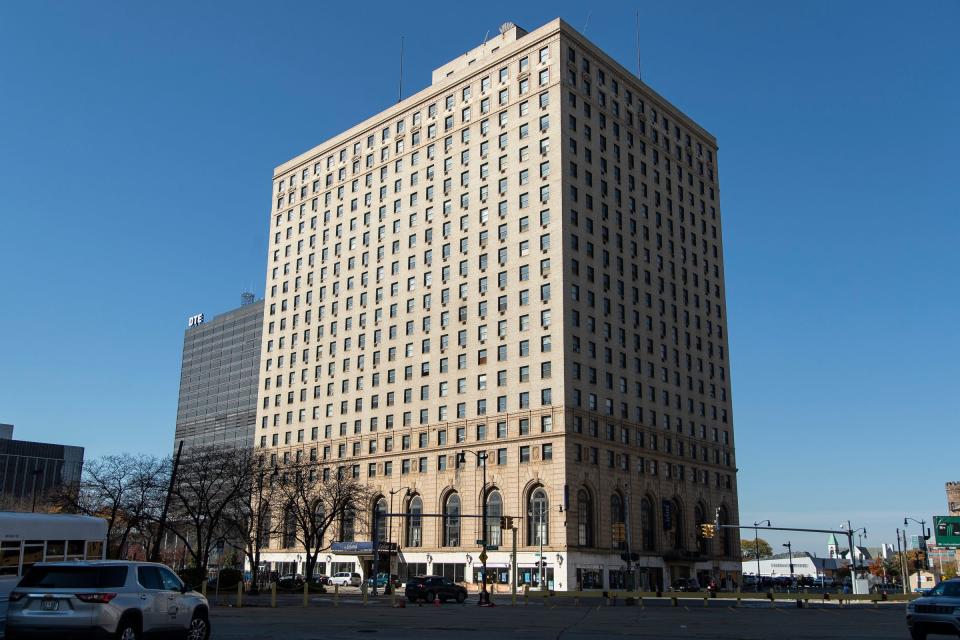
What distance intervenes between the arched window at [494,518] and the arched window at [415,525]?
10.2 meters

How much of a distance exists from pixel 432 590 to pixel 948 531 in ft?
140

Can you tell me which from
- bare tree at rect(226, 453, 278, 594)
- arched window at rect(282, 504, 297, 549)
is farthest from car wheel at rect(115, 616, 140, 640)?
arched window at rect(282, 504, 297, 549)

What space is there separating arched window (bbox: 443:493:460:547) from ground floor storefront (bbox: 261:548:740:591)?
143 cm

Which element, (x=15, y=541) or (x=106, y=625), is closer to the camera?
(x=106, y=625)

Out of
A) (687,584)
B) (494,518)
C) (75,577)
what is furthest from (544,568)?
(75,577)

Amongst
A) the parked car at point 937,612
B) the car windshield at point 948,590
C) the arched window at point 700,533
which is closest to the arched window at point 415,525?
the arched window at point 700,533

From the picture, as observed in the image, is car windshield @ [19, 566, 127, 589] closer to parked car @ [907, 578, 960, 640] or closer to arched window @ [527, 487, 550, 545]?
parked car @ [907, 578, 960, 640]

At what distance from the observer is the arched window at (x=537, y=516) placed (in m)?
86.4

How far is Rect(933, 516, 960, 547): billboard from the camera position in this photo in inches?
2714

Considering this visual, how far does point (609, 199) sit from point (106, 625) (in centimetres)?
8841

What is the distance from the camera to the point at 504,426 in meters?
91.8

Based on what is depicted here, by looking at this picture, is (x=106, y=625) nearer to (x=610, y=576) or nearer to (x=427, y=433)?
(x=610, y=576)

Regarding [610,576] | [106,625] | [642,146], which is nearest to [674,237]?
[642,146]

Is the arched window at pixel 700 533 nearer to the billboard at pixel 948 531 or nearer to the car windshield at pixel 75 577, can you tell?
the billboard at pixel 948 531
